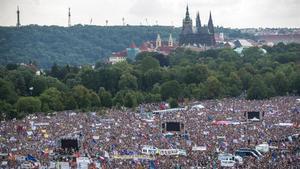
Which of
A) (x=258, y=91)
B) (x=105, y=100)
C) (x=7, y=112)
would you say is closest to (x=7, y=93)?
(x=105, y=100)

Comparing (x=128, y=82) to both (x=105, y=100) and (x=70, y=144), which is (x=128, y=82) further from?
(x=70, y=144)

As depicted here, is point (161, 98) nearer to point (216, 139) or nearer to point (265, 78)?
point (265, 78)

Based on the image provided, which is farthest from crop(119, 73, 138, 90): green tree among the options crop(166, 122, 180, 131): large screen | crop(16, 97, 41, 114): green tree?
crop(166, 122, 180, 131): large screen

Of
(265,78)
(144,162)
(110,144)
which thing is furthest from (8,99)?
(144,162)

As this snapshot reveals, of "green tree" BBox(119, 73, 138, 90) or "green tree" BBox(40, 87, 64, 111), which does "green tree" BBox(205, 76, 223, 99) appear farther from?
"green tree" BBox(40, 87, 64, 111)

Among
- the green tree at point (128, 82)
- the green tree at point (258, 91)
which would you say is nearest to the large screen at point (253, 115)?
the green tree at point (258, 91)
